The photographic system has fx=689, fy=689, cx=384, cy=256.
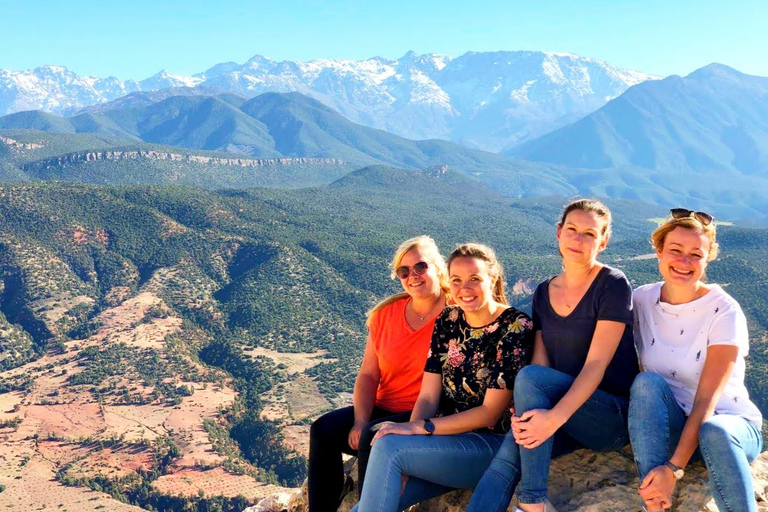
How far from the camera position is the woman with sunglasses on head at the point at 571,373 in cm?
606

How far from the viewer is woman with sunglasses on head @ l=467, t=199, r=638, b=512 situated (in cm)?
606

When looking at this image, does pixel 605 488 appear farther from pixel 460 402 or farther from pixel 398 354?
pixel 398 354

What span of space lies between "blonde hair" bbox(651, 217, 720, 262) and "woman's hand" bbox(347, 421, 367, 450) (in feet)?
11.8

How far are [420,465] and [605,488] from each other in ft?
6.25

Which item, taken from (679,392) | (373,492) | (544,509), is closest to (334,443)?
(373,492)

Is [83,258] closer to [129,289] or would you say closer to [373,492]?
[129,289]

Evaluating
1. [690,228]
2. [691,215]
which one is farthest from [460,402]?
[691,215]

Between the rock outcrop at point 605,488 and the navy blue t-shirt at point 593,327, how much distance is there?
0.95 meters

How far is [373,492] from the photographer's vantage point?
20.9 feet

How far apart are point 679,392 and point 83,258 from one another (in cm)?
9795

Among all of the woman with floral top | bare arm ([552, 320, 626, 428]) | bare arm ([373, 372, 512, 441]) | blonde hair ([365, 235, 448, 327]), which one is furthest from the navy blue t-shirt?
blonde hair ([365, 235, 448, 327])

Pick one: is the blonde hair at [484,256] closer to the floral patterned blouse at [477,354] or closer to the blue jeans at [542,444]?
the floral patterned blouse at [477,354]

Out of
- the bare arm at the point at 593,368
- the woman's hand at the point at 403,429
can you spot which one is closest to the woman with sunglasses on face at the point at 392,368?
the woman's hand at the point at 403,429

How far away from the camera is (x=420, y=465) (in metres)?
6.49
